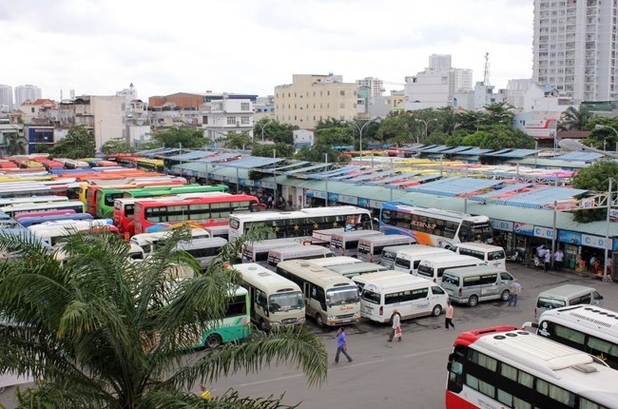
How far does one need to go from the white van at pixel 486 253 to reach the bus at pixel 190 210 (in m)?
10.2

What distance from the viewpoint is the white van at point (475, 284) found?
1973cm

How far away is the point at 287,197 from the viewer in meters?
41.5

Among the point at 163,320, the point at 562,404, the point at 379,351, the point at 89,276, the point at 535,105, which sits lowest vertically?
the point at 379,351

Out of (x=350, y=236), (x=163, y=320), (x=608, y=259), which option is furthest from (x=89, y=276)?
(x=608, y=259)

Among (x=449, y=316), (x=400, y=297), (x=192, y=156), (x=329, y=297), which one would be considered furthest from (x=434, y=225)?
(x=192, y=156)

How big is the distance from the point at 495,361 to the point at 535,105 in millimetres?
91389

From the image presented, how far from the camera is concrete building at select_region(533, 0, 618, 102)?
4392 inches

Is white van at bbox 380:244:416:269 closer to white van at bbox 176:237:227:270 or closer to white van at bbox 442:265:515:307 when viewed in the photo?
white van at bbox 442:265:515:307

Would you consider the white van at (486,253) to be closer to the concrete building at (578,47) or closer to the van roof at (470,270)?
the van roof at (470,270)

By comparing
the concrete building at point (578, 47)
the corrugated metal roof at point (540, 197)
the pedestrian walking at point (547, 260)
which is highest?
the concrete building at point (578, 47)

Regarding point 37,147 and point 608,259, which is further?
point 37,147

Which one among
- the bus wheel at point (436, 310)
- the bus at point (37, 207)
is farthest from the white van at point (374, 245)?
the bus at point (37, 207)

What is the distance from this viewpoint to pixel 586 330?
1252 cm

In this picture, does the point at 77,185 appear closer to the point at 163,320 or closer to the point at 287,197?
the point at 287,197
